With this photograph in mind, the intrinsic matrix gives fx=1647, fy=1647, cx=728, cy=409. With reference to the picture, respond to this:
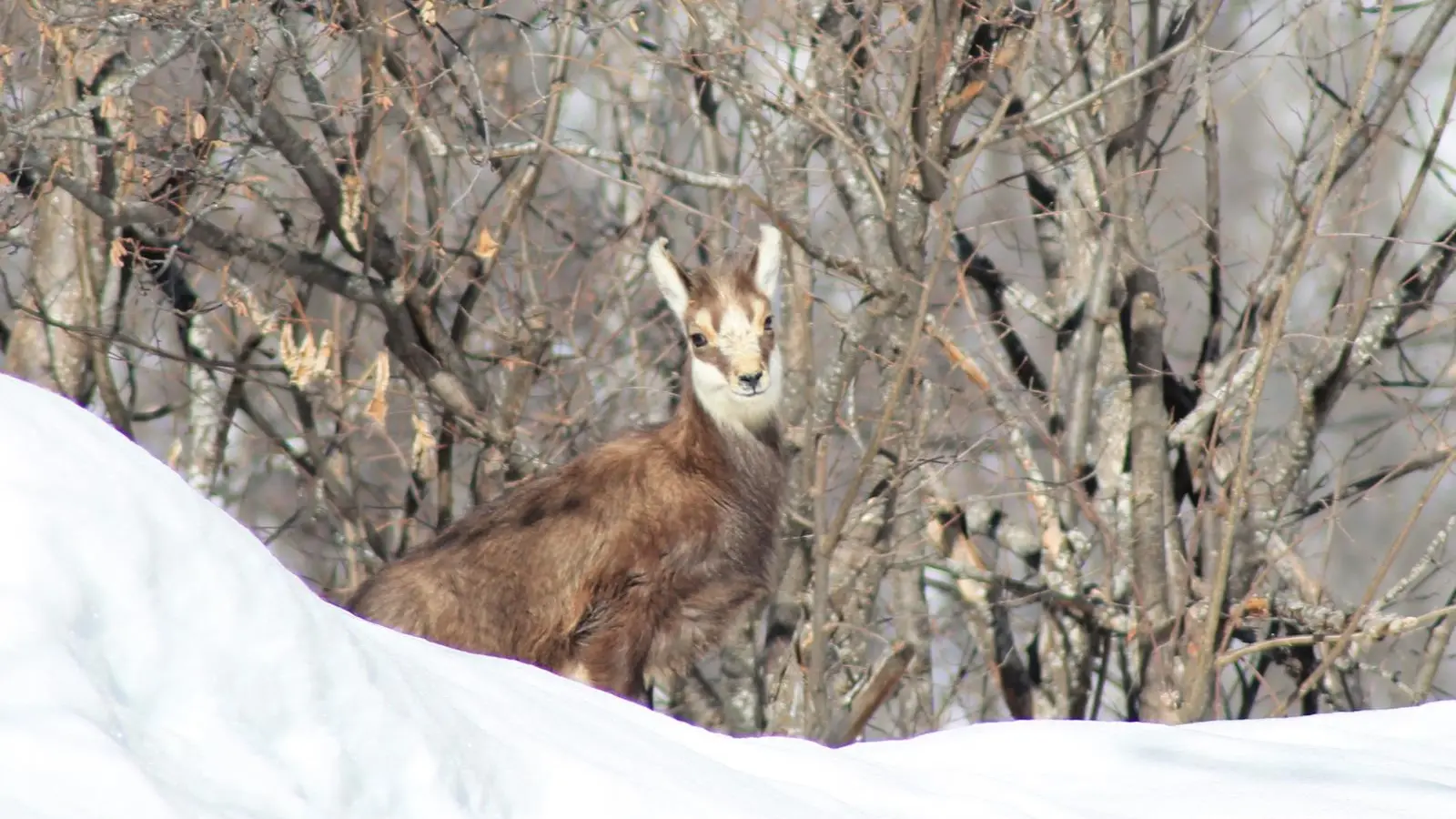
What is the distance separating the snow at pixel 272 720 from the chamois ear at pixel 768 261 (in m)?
3.81

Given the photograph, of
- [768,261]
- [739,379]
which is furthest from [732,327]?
[768,261]

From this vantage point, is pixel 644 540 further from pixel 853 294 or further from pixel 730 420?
pixel 853 294

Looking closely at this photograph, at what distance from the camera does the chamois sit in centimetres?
745

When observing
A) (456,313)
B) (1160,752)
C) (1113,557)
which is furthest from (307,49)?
(1160,752)

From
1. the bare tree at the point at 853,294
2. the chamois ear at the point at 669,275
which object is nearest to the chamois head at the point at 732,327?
the chamois ear at the point at 669,275

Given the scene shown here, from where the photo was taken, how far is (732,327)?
778cm

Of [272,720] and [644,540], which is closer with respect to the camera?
[272,720]

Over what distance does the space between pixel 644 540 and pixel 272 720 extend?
4.38m

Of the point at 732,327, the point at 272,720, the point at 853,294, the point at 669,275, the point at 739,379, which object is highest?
the point at 853,294

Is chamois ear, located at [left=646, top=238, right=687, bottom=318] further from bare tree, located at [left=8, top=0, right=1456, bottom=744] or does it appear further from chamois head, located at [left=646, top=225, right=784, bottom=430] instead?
bare tree, located at [left=8, top=0, right=1456, bottom=744]

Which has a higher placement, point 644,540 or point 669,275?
point 669,275

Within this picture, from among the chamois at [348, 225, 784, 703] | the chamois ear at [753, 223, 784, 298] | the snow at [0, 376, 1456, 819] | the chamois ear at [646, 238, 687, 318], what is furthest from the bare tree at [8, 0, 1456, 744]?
the snow at [0, 376, 1456, 819]

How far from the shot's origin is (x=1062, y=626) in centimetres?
944

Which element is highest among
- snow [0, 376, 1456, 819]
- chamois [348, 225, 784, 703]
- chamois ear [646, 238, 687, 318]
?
chamois ear [646, 238, 687, 318]
